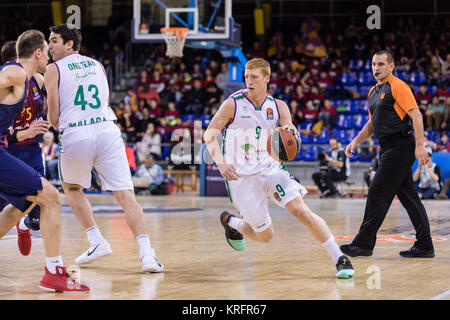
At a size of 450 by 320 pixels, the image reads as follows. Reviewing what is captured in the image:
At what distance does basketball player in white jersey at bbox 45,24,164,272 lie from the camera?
629cm

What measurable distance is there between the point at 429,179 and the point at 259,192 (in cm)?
1118

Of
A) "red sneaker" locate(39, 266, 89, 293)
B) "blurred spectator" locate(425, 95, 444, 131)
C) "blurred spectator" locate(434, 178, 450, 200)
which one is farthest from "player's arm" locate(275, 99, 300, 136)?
"blurred spectator" locate(425, 95, 444, 131)

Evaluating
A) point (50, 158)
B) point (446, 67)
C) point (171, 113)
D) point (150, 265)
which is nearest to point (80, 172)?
point (150, 265)

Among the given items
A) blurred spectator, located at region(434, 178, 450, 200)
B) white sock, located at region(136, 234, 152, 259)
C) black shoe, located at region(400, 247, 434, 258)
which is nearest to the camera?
white sock, located at region(136, 234, 152, 259)

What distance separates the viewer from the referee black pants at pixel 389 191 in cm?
729

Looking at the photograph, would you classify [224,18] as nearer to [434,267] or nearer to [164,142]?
[164,142]

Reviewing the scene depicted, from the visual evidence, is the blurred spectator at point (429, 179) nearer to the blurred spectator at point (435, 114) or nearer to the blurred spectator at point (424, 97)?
the blurred spectator at point (435, 114)

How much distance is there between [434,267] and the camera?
6.52m

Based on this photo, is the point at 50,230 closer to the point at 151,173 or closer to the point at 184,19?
the point at 184,19

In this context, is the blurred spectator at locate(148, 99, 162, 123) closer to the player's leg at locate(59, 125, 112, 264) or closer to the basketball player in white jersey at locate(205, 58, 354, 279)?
the player's leg at locate(59, 125, 112, 264)

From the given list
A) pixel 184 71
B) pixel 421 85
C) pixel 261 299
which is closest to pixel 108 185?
pixel 261 299

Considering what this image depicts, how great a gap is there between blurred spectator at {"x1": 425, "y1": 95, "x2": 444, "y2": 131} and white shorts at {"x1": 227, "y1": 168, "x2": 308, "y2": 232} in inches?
575
